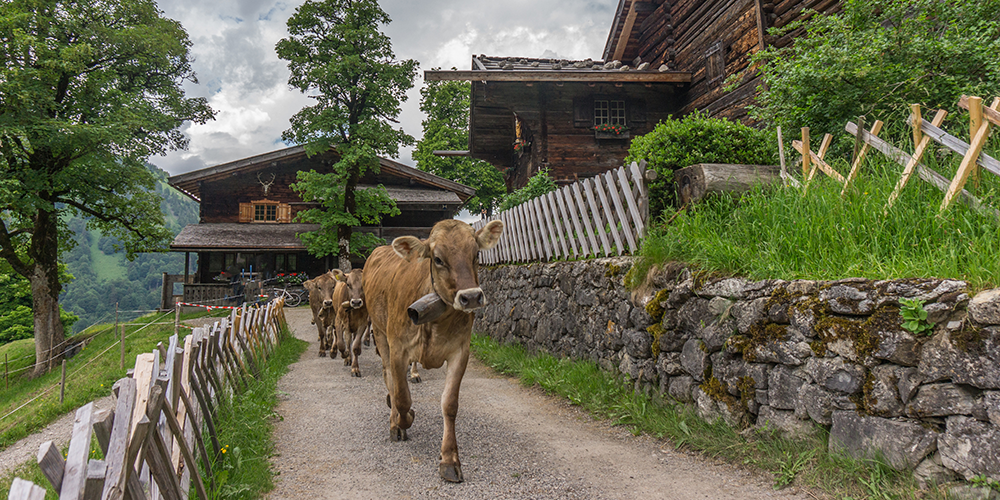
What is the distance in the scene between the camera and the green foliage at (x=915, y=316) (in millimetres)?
2797

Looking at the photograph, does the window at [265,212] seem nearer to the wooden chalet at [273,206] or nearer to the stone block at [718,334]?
the wooden chalet at [273,206]

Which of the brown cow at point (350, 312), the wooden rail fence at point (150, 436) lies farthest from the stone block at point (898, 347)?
the brown cow at point (350, 312)

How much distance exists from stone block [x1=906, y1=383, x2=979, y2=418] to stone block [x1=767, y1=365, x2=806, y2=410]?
2.27ft

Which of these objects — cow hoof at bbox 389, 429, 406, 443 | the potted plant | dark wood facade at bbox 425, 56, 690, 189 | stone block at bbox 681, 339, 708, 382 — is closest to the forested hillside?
dark wood facade at bbox 425, 56, 690, 189

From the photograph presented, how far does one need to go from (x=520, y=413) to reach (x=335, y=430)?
1772 millimetres

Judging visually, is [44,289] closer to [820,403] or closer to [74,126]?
[74,126]

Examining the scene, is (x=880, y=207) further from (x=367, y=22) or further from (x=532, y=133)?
(x=367, y=22)

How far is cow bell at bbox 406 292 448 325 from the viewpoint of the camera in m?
3.79

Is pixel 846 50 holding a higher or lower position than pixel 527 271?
higher

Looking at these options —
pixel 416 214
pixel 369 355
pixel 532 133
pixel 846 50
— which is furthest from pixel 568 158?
pixel 416 214

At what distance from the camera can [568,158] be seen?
15188 millimetres

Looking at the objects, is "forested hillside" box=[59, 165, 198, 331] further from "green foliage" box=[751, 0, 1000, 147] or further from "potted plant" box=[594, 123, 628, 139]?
"green foliage" box=[751, 0, 1000, 147]

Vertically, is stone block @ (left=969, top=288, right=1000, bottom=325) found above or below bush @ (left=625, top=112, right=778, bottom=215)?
below

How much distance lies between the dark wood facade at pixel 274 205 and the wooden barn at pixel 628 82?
837 centimetres
